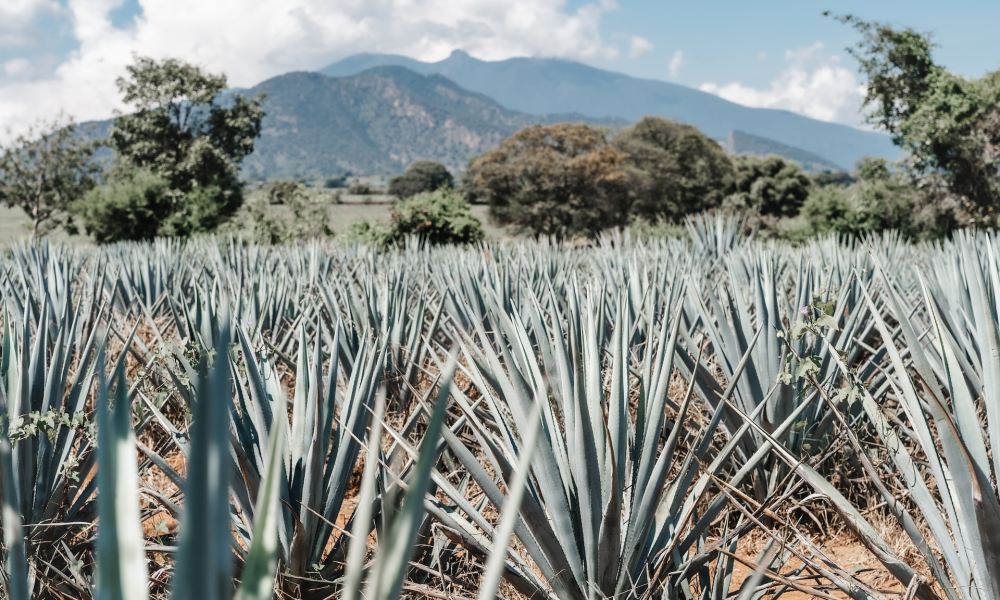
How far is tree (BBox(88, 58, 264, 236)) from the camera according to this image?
24766 millimetres

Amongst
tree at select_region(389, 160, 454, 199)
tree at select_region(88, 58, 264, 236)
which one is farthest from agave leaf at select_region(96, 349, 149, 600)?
tree at select_region(389, 160, 454, 199)

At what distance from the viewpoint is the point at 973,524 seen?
133 centimetres

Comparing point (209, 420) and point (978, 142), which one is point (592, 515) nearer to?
point (209, 420)

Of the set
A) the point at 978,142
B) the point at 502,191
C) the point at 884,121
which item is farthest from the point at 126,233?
the point at 978,142

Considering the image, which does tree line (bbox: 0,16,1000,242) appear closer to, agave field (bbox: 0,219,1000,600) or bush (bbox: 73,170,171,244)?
bush (bbox: 73,170,171,244)

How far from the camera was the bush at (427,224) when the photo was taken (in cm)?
1591

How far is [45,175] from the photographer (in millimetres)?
26375

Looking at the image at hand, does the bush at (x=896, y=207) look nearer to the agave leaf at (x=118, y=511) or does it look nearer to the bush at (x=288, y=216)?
the bush at (x=288, y=216)

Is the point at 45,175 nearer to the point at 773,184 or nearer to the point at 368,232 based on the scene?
the point at 368,232

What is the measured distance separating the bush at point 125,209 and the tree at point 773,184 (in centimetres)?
3013

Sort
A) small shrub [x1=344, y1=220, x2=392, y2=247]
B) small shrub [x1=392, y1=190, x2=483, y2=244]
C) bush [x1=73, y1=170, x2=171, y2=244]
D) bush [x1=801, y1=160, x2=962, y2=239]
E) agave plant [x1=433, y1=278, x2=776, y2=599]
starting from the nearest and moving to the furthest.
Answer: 1. agave plant [x1=433, y1=278, x2=776, y2=599]
2. small shrub [x1=344, y1=220, x2=392, y2=247]
3. small shrub [x1=392, y1=190, x2=483, y2=244]
4. bush [x1=801, y1=160, x2=962, y2=239]
5. bush [x1=73, y1=170, x2=171, y2=244]

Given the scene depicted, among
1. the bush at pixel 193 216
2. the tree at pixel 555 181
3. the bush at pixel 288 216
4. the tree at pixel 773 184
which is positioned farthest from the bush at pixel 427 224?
the tree at pixel 773 184

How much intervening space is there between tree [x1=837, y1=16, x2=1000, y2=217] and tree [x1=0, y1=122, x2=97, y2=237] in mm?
25395

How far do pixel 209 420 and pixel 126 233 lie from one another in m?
23.1
